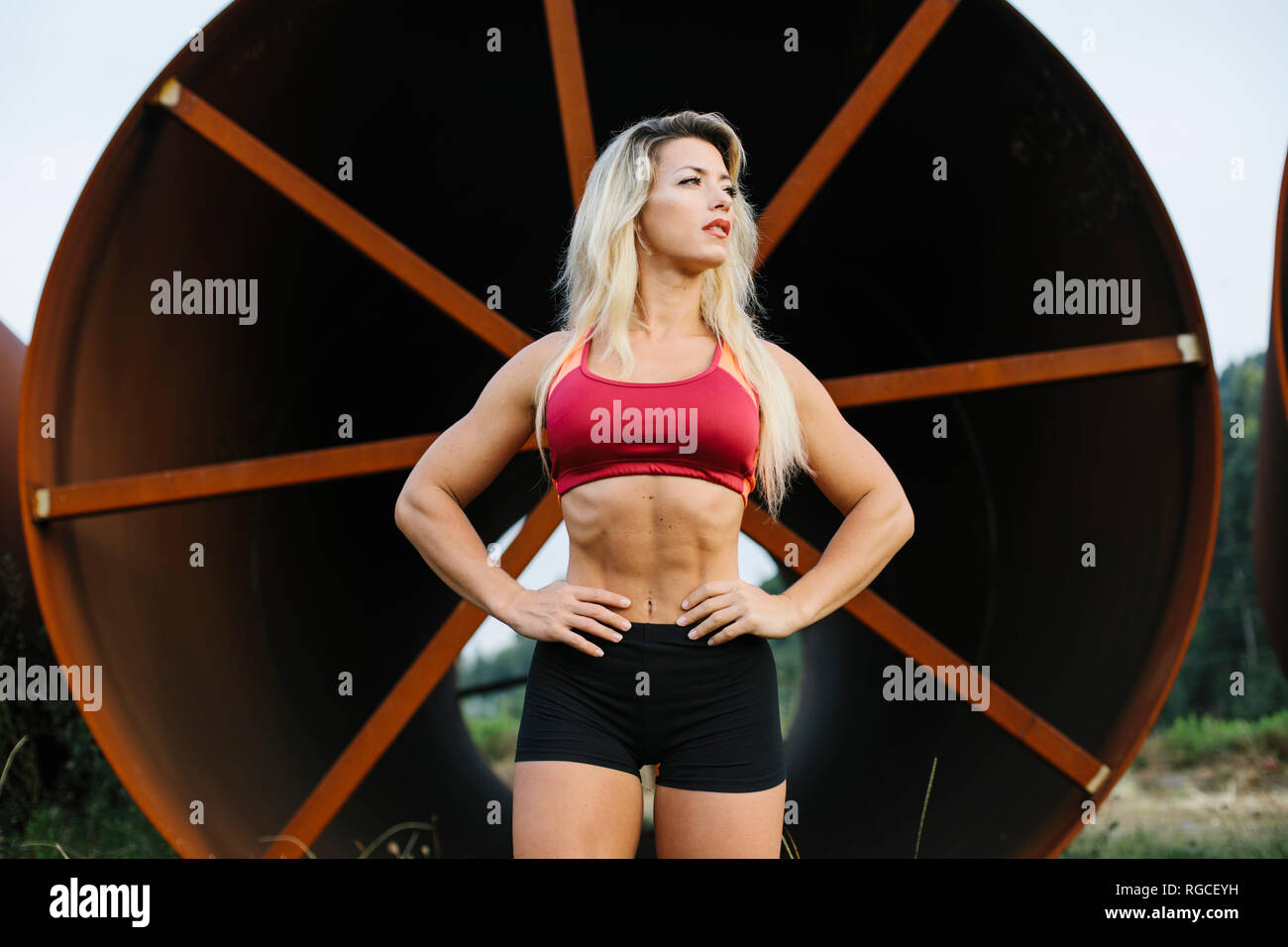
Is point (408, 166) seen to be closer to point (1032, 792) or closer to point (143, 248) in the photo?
point (143, 248)

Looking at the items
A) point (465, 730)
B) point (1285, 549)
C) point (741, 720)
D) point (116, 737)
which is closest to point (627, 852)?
point (741, 720)

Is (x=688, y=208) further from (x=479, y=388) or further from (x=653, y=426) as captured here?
(x=479, y=388)

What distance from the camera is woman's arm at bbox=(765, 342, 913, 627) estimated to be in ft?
8.26

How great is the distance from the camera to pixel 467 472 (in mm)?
2613

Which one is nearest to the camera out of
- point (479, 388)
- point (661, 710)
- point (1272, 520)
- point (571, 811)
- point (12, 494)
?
point (571, 811)

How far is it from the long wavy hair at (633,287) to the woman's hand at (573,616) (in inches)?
12.6

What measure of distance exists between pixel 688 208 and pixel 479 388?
15.8 ft

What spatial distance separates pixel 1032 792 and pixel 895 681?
5.45 feet

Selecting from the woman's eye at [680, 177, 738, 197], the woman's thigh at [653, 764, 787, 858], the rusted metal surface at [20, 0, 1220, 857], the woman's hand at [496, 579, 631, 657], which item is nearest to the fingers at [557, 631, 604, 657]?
the woman's hand at [496, 579, 631, 657]

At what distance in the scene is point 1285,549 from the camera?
6375mm

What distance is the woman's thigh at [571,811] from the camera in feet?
7.46

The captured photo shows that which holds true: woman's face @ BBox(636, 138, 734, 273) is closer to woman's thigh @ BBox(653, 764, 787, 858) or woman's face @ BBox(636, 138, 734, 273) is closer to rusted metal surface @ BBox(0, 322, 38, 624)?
woman's thigh @ BBox(653, 764, 787, 858)

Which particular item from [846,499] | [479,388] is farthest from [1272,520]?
[846,499]

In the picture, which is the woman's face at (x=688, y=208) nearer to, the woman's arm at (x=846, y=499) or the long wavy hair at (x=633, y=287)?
the long wavy hair at (x=633, y=287)
